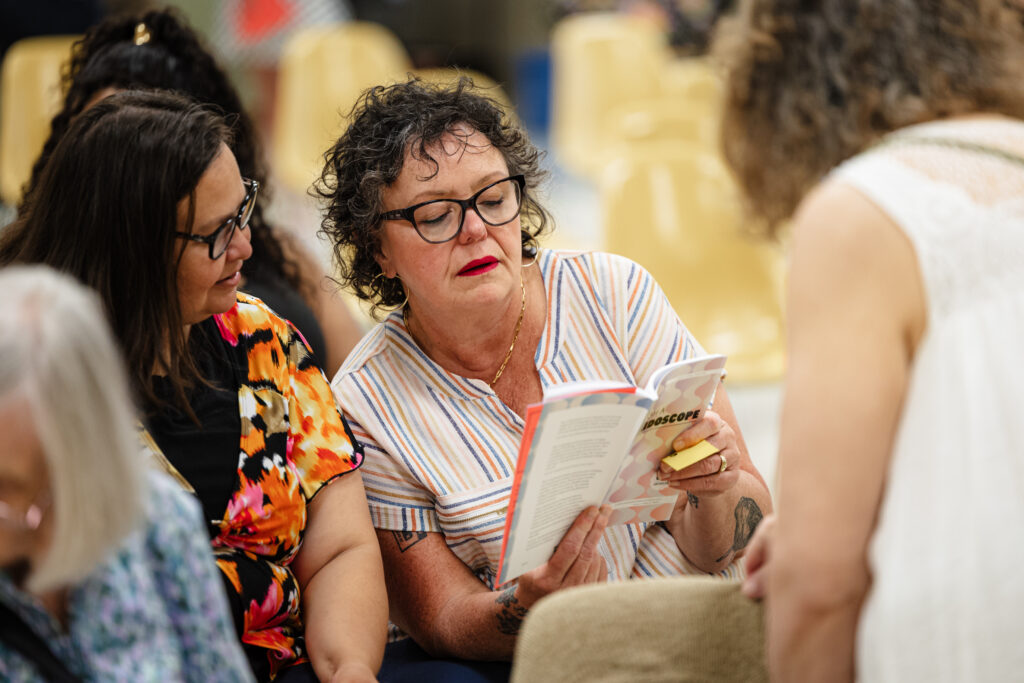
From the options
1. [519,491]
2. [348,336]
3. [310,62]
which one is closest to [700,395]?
[519,491]

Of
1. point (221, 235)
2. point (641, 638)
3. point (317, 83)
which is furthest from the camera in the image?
point (317, 83)

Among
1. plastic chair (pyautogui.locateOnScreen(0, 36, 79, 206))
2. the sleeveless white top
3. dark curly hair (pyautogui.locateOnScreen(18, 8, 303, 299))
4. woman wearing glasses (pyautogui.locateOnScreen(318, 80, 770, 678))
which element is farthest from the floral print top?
plastic chair (pyautogui.locateOnScreen(0, 36, 79, 206))

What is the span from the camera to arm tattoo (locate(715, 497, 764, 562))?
76.8 inches

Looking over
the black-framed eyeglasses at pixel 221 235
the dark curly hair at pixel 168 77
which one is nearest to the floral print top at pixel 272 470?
the black-framed eyeglasses at pixel 221 235

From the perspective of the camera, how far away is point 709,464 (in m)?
1.78

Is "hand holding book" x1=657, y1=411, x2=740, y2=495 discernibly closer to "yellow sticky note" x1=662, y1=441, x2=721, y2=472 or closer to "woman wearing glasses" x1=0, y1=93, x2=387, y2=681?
"yellow sticky note" x1=662, y1=441, x2=721, y2=472

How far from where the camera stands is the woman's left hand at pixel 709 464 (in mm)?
1754

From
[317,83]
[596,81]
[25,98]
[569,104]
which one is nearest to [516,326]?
[25,98]

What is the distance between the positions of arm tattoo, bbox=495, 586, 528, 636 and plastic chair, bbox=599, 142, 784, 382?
237 cm

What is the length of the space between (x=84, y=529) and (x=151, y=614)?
16 centimetres

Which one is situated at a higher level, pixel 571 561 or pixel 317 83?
pixel 317 83

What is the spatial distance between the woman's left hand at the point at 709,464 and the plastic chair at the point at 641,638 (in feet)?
0.99

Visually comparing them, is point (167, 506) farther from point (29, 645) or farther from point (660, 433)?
point (660, 433)

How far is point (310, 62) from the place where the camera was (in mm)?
6625
